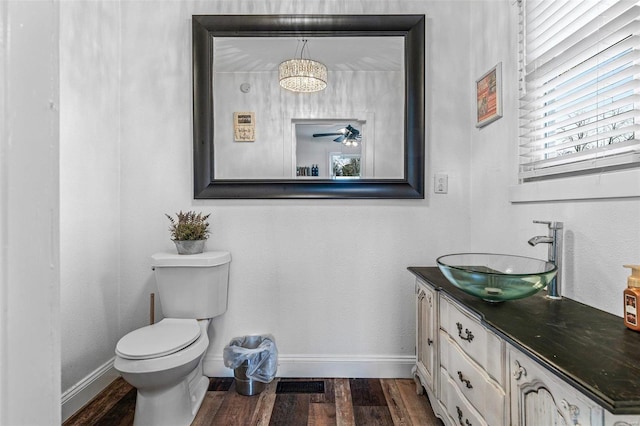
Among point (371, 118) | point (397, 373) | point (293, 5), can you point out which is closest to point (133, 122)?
point (293, 5)

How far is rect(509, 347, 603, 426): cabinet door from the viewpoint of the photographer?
67 centimetres

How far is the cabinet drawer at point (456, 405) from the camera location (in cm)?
113

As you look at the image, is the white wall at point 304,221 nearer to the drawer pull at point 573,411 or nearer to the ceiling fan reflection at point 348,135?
the ceiling fan reflection at point 348,135

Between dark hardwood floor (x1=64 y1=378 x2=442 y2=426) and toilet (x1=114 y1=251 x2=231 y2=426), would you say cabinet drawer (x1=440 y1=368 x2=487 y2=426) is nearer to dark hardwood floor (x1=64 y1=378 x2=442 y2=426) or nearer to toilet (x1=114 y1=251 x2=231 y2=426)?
dark hardwood floor (x1=64 y1=378 x2=442 y2=426)

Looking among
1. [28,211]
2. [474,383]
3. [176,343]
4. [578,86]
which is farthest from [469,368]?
[28,211]

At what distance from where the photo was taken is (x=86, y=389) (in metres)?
1.71

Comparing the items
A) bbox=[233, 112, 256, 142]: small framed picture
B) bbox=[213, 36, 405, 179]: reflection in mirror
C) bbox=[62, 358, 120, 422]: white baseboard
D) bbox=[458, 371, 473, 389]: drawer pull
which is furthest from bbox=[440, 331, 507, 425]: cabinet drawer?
bbox=[62, 358, 120, 422]: white baseboard

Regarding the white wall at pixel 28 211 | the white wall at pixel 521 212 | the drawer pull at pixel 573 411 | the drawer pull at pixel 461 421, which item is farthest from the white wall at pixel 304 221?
the white wall at pixel 28 211

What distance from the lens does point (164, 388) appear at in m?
1.47

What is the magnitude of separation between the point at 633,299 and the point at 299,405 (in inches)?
57.6

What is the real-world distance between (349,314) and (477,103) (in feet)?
4.75

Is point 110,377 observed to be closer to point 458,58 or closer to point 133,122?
point 133,122

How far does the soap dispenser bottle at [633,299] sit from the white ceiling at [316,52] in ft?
5.03

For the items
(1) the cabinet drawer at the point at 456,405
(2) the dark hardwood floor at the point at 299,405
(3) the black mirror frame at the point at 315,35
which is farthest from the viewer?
(3) the black mirror frame at the point at 315,35
